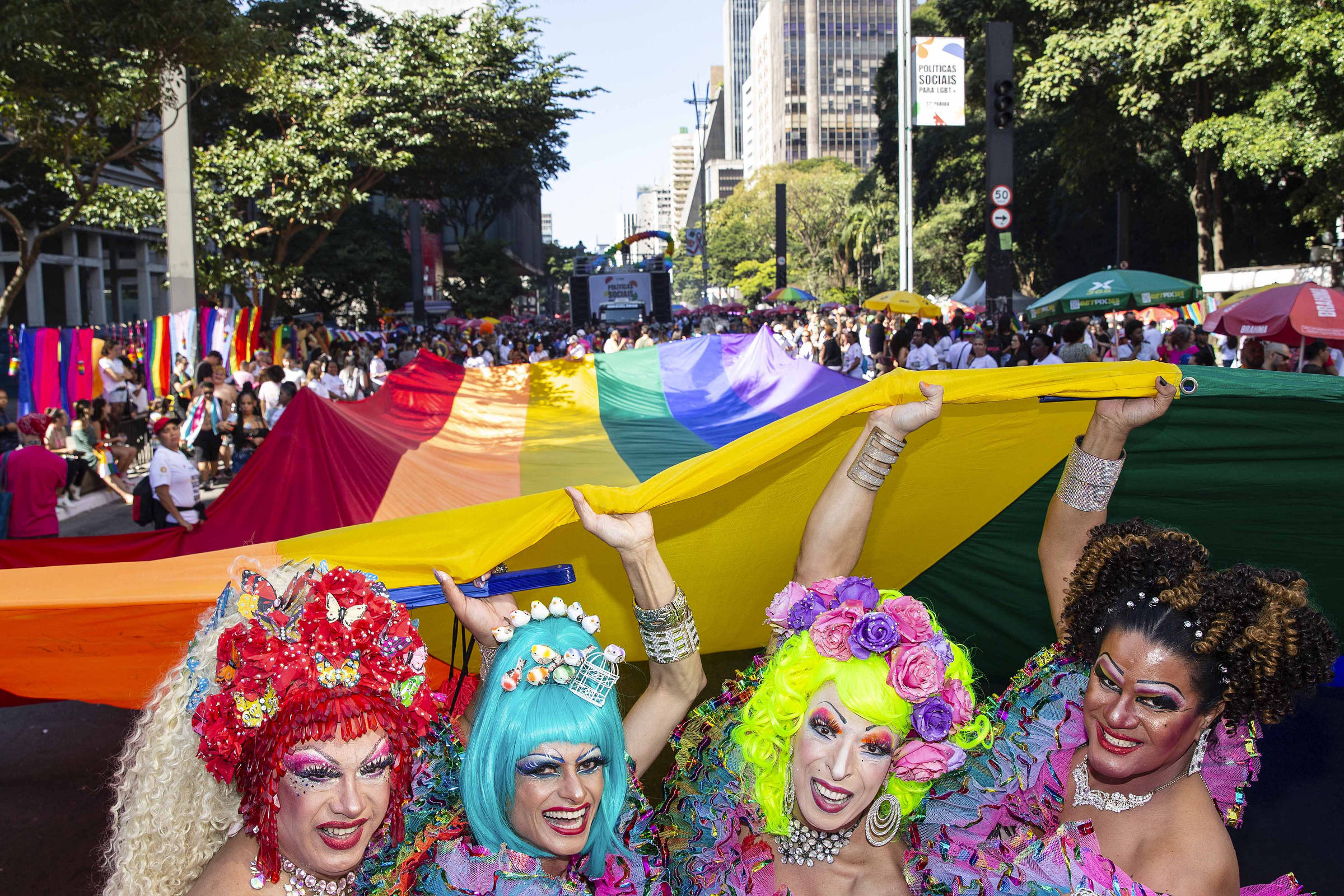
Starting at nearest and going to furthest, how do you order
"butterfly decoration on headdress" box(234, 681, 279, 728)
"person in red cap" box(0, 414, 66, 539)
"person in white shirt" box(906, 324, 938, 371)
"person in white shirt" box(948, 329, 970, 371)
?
1. "butterfly decoration on headdress" box(234, 681, 279, 728)
2. "person in red cap" box(0, 414, 66, 539)
3. "person in white shirt" box(948, 329, 970, 371)
4. "person in white shirt" box(906, 324, 938, 371)

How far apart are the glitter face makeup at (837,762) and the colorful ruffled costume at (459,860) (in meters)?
0.42

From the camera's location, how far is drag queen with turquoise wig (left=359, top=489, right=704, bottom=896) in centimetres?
231

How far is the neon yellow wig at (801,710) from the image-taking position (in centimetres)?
241

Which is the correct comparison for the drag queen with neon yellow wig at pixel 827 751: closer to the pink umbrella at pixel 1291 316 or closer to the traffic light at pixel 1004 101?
the pink umbrella at pixel 1291 316

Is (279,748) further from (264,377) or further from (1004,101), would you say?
(1004,101)

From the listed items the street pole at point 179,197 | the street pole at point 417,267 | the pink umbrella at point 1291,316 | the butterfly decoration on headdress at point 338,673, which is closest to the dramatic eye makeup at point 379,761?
the butterfly decoration on headdress at point 338,673

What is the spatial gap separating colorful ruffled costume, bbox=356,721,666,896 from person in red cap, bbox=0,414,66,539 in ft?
21.1

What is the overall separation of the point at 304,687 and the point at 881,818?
137cm

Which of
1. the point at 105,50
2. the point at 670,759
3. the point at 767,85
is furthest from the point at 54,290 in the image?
the point at 767,85

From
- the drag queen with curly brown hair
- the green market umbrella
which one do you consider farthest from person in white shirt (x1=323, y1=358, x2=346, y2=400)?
the drag queen with curly brown hair

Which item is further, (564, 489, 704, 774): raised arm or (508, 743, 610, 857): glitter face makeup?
(564, 489, 704, 774): raised arm

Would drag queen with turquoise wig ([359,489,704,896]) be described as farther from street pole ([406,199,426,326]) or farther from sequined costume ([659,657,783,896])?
street pole ([406,199,426,326])

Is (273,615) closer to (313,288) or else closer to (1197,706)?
(1197,706)

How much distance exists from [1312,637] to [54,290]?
41422mm
